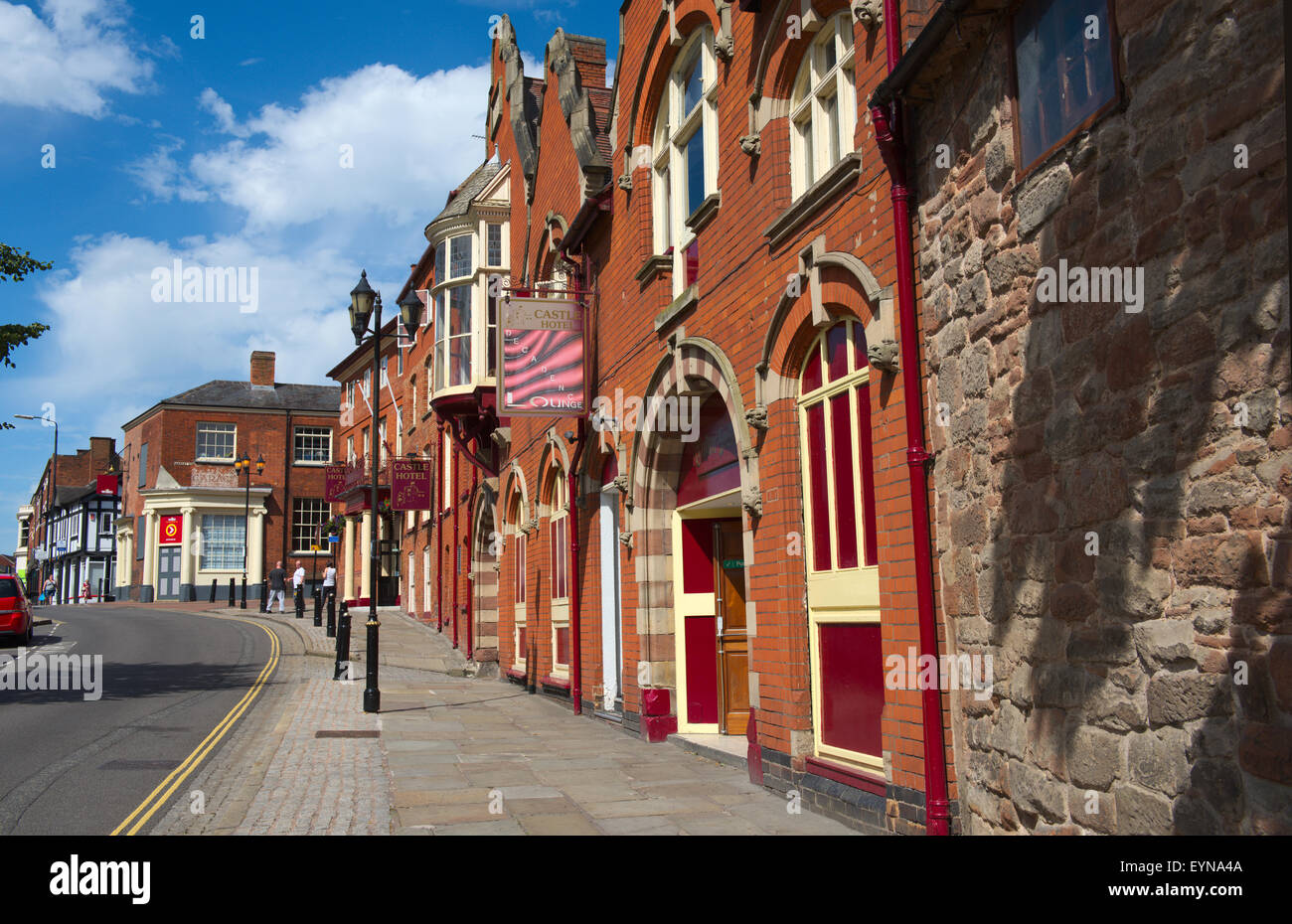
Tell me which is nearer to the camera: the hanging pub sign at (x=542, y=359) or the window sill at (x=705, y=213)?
the window sill at (x=705, y=213)

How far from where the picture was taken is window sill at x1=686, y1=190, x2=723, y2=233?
10.3 meters

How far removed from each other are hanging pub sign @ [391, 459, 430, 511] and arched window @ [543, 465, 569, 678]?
15.2 metres

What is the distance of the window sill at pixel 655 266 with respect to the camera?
38.7ft

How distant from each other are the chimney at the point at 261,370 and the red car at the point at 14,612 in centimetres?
3553

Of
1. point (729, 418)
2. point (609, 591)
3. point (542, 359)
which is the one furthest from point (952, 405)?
point (542, 359)

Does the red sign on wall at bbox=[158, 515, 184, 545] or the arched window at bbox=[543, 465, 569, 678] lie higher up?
the red sign on wall at bbox=[158, 515, 184, 545]

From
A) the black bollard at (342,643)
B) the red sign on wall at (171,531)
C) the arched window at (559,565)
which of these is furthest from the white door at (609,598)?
the red sign on wall at (171,531)

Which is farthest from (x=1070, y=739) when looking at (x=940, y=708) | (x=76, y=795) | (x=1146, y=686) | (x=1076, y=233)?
(x=76, y=795)

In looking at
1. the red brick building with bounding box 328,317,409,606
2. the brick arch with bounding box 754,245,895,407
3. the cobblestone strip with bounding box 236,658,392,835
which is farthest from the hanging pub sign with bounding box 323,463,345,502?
the brick arch with bounding box 754,245,895,407

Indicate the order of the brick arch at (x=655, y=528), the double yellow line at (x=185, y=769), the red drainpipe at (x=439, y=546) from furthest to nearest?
the red drainpipe at (x=439, y=546)
the brick arch at (x=655, y=528)
the double yellow line at (x=185, y=769)

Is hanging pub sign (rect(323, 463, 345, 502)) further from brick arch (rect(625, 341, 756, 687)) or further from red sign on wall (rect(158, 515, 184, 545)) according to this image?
brick arch (rect(625, 341, 756, 687))

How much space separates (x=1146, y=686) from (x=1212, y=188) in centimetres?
209

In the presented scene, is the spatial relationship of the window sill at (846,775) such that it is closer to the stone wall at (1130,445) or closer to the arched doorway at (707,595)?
the stone wall at (1130,445)

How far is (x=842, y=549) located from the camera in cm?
792
